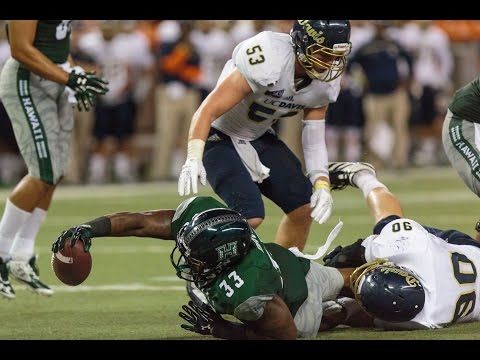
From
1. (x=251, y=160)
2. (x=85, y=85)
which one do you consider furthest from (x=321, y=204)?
(x=85, y=85)

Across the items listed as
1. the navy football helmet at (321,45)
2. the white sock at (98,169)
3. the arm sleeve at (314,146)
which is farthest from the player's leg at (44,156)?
the white sock at (98,169)

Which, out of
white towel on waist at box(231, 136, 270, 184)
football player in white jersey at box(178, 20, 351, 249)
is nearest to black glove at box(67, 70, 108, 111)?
football player in white jersey at box(178, 20, 351, 249)

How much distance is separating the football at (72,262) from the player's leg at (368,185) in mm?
1507

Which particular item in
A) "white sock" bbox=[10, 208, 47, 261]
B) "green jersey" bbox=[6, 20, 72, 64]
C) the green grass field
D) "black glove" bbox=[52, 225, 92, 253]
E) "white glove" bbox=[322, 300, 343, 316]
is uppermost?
"green jersey" bbox=[6, 20, 72, 64]

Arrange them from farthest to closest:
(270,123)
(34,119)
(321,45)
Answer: (34,119)
(270,123)
(321,45)

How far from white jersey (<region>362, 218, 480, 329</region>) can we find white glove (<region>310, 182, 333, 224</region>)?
1.93 ft

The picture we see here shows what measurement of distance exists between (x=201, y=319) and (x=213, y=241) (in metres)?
0.55

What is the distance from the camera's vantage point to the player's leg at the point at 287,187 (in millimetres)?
6566

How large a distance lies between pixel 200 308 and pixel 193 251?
0.48 meters

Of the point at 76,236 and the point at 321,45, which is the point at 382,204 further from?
the point at 76,236

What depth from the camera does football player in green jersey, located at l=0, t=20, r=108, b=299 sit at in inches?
272

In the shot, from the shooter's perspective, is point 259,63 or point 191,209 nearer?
point 191,209

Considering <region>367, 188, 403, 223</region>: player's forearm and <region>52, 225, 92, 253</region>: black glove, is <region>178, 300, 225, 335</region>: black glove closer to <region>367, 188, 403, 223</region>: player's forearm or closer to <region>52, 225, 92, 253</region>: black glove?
<region>52, 225, 92, 253</region>: black glove

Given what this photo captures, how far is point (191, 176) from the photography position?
576 cm
